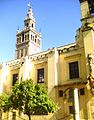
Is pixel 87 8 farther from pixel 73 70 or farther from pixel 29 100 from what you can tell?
pixel 29 100

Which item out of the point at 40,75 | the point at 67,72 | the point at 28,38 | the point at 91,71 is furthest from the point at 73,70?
the point at 28,38

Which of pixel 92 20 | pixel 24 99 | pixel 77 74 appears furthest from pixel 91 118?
pixel 92 20

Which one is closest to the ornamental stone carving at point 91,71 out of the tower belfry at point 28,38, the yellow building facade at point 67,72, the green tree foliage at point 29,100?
the yellow building facade at point 67,72

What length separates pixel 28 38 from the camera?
68.4 meters

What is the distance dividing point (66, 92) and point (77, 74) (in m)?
2.43

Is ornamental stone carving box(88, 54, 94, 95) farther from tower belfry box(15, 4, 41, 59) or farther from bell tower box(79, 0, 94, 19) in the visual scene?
tower belfry box(15, 4, 41, 59)

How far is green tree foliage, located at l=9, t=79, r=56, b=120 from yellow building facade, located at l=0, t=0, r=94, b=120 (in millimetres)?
2973

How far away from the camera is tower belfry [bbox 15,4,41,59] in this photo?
67.8 meters

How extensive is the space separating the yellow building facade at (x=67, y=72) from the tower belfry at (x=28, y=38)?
3966 centimetres

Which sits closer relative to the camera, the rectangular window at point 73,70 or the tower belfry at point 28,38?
the rectangular window at point 73,70

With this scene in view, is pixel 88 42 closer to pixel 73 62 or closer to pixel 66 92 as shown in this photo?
pixel 73 62

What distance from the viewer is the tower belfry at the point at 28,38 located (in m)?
67.8

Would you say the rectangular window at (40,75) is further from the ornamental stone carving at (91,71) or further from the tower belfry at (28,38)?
the tower belfry at (28,38)

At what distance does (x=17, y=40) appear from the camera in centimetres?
7112
